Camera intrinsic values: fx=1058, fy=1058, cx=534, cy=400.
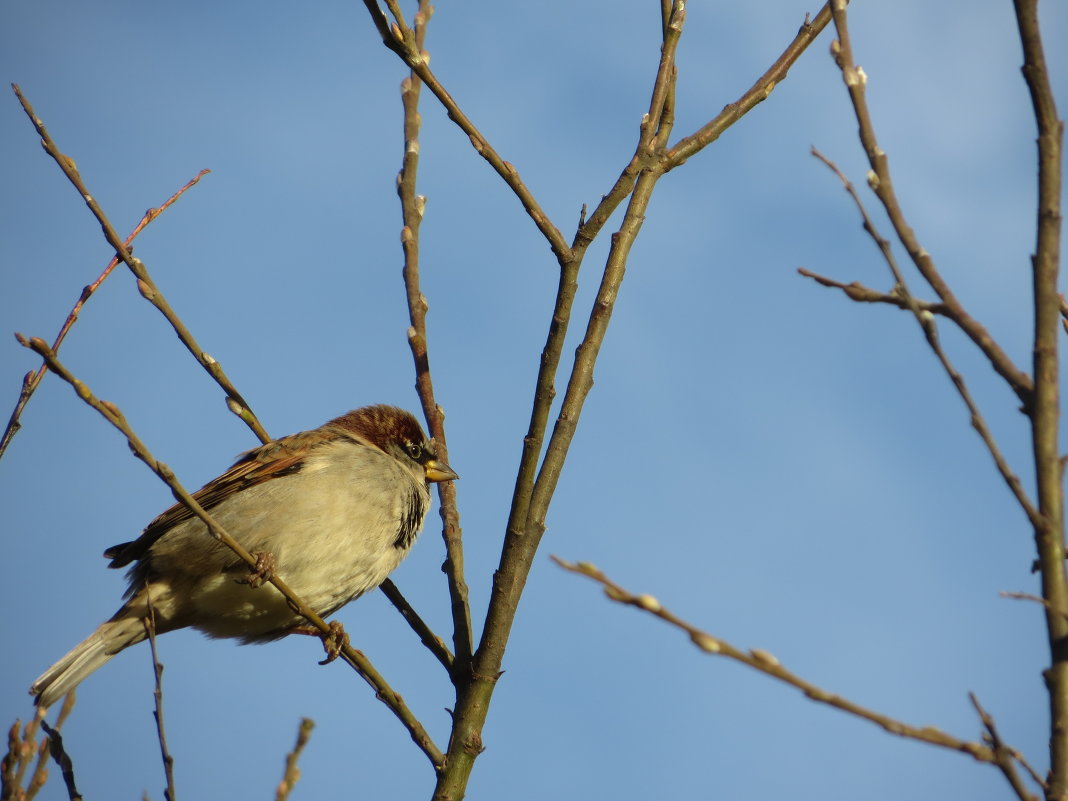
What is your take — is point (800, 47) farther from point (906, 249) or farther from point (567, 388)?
point (906, 249)

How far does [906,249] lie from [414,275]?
10.0 feet

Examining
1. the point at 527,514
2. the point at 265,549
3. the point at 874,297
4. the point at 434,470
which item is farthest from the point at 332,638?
the point at 874,297

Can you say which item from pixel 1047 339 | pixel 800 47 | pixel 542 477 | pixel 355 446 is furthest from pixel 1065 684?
pixel 355 446

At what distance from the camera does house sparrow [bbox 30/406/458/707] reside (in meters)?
5.01

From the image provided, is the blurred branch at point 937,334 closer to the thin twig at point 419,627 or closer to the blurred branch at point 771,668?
the blurred branch at point 771,668

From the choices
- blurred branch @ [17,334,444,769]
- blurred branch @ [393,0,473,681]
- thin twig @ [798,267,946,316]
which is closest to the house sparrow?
blurred branch @ [393,0,473,681]

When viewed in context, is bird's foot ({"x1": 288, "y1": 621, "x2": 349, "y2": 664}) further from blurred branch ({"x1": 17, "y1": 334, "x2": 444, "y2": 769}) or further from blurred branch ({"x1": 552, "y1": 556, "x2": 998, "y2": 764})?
blurred branch ({"x1": 552, "y1": 556, "x2": 998, "y2": 764})

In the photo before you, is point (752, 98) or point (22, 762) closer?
point (22, 762)

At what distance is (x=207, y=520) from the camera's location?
124 inches

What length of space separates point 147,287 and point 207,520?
3.92 ft

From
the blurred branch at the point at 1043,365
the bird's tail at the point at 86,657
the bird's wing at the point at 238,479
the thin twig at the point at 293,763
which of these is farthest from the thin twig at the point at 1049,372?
the bird's tail at the point at 86,657

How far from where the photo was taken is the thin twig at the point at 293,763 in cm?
292

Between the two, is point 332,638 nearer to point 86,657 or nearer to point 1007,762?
point 86,657

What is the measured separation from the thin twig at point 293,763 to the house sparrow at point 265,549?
1787 millimetres
